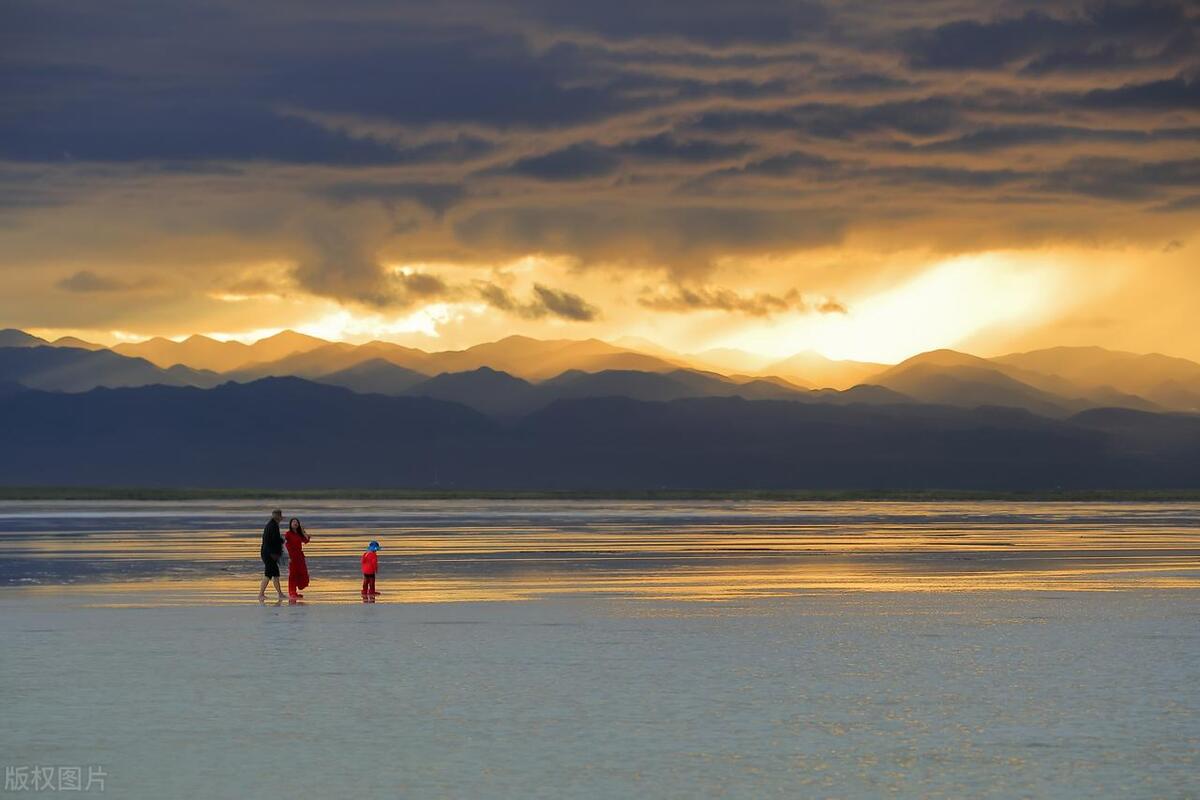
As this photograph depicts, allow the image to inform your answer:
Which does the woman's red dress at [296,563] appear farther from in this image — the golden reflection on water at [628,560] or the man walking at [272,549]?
the golden reflection on water at [628,560]

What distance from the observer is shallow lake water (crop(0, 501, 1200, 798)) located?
16.2 metres

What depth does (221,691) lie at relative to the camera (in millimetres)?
21438

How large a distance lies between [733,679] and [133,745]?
27.2 ft

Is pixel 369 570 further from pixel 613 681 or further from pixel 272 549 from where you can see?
pixel 613 681

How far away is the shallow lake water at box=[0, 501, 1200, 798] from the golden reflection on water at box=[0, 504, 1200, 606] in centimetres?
34

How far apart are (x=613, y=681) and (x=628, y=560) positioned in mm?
28028

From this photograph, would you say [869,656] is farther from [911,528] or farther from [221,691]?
[911,528]

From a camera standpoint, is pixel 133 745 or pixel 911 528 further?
pixel 911 528

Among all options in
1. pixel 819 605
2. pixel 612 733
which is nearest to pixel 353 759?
pixel 612 733

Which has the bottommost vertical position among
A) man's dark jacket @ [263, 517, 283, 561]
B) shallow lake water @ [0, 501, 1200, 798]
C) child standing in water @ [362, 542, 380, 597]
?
shallow lake water @ [0, 501, 1200, 798]

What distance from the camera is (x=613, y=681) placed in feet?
73.4

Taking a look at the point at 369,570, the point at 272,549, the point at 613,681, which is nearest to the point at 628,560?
the point at 369,570

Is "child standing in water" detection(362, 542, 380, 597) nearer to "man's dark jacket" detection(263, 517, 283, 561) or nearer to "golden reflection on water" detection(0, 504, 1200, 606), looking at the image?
"golden reflection on water" detection(0, 504, 1200, 606)

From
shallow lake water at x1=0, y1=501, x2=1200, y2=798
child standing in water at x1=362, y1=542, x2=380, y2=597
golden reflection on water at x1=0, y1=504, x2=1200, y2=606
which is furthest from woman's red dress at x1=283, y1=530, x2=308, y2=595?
child standing in water at x1=362, y1=542, x2=380, y2=597
